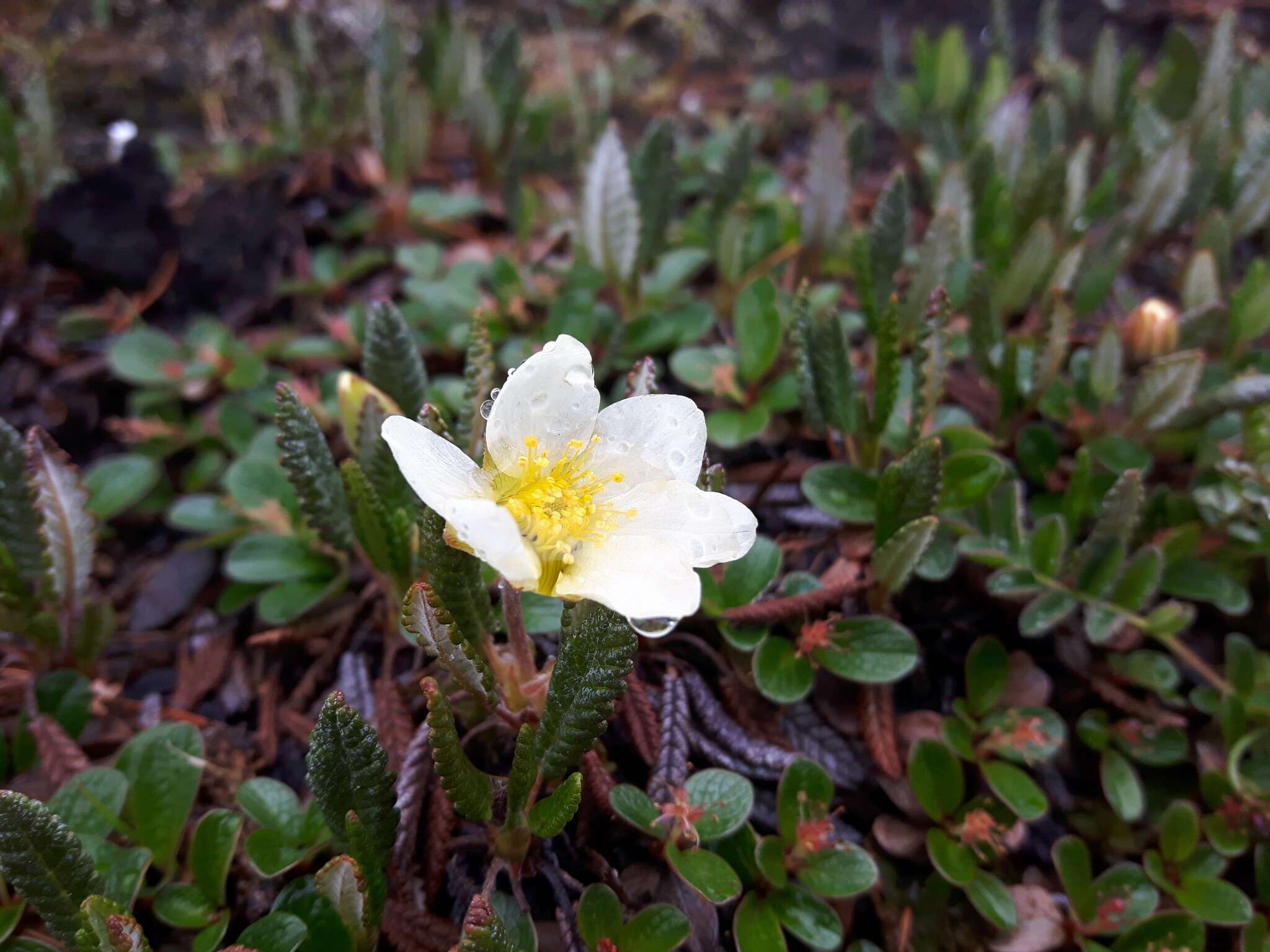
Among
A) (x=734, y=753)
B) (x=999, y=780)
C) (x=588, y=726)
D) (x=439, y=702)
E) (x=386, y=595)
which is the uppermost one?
(x=439, y=702)

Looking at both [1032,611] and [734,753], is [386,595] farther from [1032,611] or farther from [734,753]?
[1032,611]

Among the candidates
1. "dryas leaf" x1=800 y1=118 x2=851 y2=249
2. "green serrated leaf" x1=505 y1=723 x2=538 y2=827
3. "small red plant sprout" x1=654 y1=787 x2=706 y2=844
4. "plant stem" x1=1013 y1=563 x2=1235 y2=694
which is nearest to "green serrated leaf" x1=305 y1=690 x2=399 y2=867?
"green serrated leaf" x1=505 y1=723 x2=538 y2=827

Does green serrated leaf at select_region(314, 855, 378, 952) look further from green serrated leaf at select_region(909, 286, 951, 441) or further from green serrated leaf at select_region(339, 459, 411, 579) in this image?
green serrated leaf at select_region(909, 286, 951, 441)

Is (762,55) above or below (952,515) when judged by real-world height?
above

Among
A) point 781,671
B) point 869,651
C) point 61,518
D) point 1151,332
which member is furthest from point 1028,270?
point 61,518

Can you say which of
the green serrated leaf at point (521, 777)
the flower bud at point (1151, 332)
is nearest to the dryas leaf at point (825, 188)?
the flower bud at point (1151, 332)

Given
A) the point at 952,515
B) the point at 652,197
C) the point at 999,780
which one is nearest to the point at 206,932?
the point at 999,780
